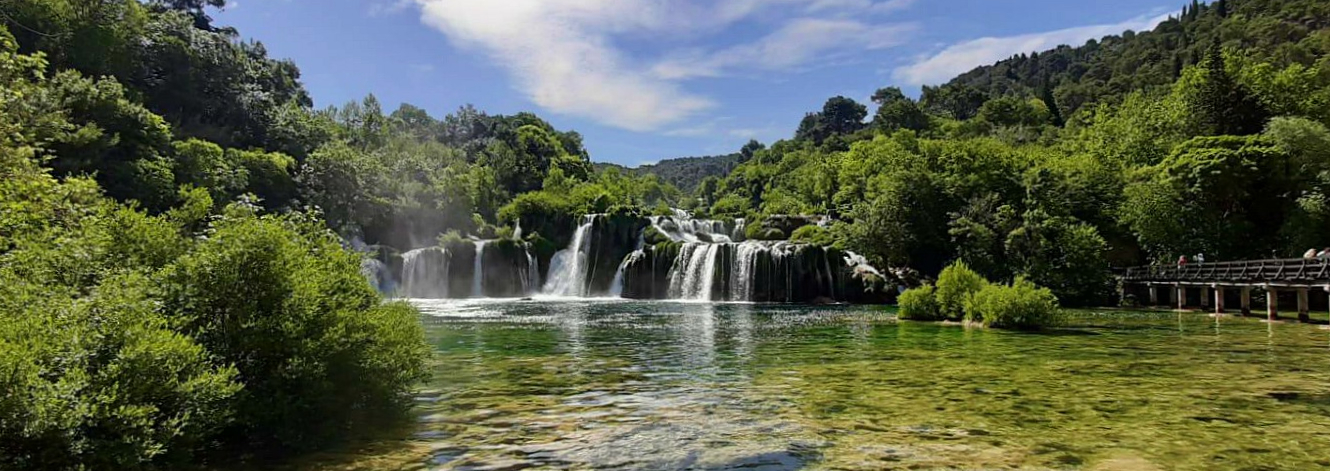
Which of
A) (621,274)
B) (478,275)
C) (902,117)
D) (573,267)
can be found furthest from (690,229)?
(902,117)

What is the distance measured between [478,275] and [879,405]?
47273mm

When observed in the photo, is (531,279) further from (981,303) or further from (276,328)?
(276,328)

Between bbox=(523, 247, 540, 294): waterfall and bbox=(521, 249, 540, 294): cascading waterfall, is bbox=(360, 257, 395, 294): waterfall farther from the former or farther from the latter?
bbox=(523, 247, 540, 294): waterfall

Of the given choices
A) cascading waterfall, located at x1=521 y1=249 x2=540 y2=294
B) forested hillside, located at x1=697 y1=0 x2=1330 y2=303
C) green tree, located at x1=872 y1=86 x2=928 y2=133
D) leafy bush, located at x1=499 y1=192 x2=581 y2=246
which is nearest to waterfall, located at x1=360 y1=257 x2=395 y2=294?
cascading waterfall, located at x1=521 y1=249 x2=540 y2=294

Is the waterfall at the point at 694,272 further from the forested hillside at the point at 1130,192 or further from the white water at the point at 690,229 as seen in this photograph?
the forested hillside at the point at 1130,192

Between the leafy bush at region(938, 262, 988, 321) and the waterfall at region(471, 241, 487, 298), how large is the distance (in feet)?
122

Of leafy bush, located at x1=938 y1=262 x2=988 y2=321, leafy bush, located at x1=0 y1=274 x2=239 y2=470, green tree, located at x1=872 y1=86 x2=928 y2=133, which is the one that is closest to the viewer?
leafy bush, located at x1=0 y1=274 x2=239 y2=470

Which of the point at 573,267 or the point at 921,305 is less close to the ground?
the point at 573,267

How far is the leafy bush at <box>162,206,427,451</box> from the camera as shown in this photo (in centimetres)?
670

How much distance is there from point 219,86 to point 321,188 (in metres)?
17.9

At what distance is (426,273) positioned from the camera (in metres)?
51.8

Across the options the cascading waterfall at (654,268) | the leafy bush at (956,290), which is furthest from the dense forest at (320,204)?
the leafy bush at (956,290)

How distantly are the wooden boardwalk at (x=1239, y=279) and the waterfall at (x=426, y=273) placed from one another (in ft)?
149

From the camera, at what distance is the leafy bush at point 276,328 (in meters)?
6.70
